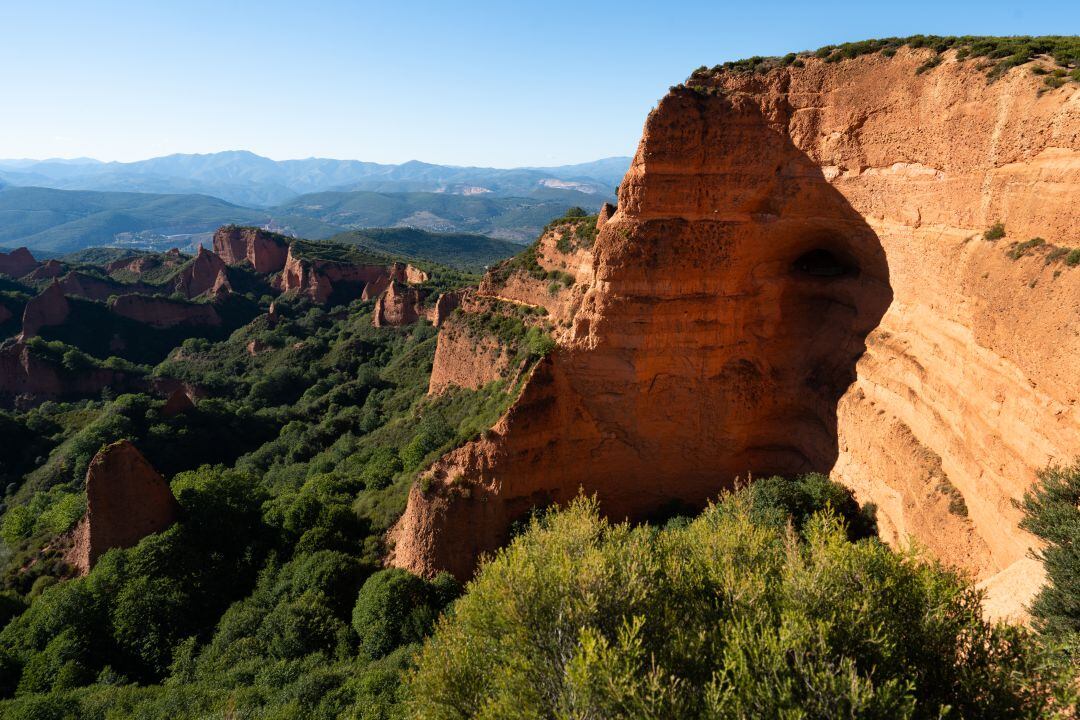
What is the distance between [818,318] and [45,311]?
88.2m

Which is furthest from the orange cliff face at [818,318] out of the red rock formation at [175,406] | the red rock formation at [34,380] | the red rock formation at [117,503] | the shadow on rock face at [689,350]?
the red rock formation at [34,380]

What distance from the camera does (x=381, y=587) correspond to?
22141 mm

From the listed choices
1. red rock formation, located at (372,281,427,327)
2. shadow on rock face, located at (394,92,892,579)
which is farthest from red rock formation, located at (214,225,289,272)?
shadow on rock face, located at (394,92,892,579)

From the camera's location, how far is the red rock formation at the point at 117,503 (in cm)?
2561

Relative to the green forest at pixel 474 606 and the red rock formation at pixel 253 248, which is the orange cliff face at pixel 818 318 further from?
the red rock formation at pixel 253 248

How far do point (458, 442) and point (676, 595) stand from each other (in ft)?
48.1

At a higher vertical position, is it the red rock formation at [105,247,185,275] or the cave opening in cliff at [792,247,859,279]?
the cave opening in cliff at [792,247,859,279]

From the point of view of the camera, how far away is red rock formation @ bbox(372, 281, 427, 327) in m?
73.8

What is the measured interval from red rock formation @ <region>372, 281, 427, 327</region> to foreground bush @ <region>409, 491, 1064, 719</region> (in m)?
62.5

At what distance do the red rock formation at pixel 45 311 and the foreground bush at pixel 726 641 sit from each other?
83216mm

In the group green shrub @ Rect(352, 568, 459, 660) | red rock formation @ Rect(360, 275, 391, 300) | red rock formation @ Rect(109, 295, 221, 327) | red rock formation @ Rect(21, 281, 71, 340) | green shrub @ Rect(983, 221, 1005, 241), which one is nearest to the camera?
green shrub @ Rect(983, 221, 1005, 241)

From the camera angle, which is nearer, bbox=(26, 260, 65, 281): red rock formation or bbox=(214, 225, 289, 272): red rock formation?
bbox=(26, 260, 65, 281): red rock formation

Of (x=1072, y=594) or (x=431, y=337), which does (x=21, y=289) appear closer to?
(x=431, y=337)

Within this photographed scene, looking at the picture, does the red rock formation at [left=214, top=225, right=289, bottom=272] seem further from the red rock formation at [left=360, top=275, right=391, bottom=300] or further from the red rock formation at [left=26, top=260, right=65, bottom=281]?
the red rock formation at [left=360, top=275, right=391, bottom=300]
